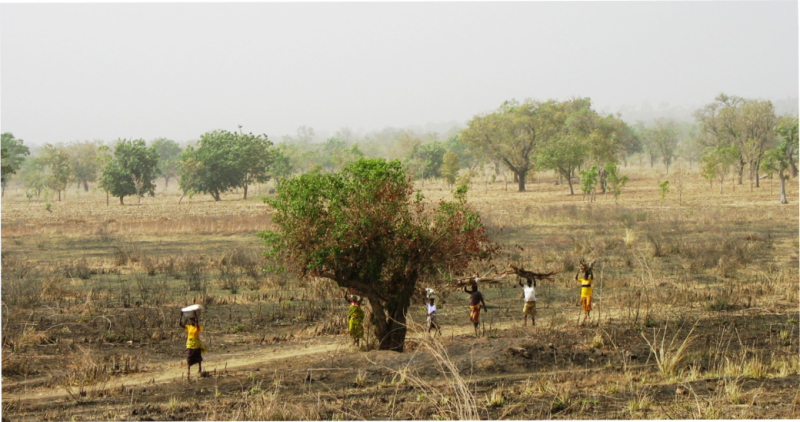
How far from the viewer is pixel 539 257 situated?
78.6ft

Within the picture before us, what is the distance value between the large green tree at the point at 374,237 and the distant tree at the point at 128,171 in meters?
52.3

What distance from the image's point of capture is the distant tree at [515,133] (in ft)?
216

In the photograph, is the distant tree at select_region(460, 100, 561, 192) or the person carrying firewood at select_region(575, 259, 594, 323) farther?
the distant tree at select_region(460, 100, 561, 192)

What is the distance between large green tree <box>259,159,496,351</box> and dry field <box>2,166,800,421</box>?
44.4 inches

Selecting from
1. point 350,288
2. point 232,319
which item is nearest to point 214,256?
point 232,319

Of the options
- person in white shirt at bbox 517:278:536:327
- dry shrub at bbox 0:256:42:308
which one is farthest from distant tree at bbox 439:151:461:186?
person in white shirt at bbox 517:278:536:327

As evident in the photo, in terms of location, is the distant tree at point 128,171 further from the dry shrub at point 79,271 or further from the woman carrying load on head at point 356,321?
Answer: the woman carrying load on head at point 356,321

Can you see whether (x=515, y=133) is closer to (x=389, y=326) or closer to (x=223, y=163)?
(x=223, y=163)

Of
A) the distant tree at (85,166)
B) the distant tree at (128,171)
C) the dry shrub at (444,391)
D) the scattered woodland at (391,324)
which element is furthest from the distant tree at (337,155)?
the dry shrub at (444,391)

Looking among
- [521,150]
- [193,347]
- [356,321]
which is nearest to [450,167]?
[521,150]

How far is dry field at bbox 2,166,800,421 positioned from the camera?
9.66 meters

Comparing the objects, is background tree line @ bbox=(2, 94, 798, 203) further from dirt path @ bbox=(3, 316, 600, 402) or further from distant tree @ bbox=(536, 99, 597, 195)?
dirt path @ bbox=(3, 316, 600, 402)

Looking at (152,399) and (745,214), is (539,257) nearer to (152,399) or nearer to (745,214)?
(152,399)

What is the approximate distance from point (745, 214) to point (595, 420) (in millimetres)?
32112
